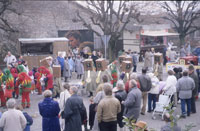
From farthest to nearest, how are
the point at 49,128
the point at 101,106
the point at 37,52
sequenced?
the point at 37,52
the point at 49,128
the point at 101,106

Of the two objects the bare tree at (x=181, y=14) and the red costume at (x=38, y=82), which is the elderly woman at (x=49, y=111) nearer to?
the red costume at (x=38, y=82)

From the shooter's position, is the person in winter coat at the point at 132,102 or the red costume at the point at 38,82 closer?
the person in winter coat at the point at 132,102

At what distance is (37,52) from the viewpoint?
24031mm

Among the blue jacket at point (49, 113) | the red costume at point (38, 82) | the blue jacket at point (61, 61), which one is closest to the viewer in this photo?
the blue jacket at point (49, 113)

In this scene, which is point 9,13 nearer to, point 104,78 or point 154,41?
point 154,41

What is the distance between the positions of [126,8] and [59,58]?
1024cm

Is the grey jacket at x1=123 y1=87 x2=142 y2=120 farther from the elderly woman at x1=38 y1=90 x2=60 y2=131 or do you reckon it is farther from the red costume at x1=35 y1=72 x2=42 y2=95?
the red costume at x1=35 y1=72 x2=42 y2=95

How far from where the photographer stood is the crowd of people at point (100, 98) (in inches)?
266

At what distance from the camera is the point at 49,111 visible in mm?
7219

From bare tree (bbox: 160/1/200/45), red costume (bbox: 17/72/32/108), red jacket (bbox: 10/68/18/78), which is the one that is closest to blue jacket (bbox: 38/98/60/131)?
red costume (bbox: 17/72/32/108)

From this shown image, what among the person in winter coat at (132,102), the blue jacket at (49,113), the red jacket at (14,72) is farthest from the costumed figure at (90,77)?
the blue jacket at (49,113)

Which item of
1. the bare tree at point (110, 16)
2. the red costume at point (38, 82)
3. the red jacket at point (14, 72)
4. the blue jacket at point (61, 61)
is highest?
the bare tree at point (110, 16)

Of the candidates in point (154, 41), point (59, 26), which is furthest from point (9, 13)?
point (154, 41)

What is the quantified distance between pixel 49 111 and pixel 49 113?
59mm
